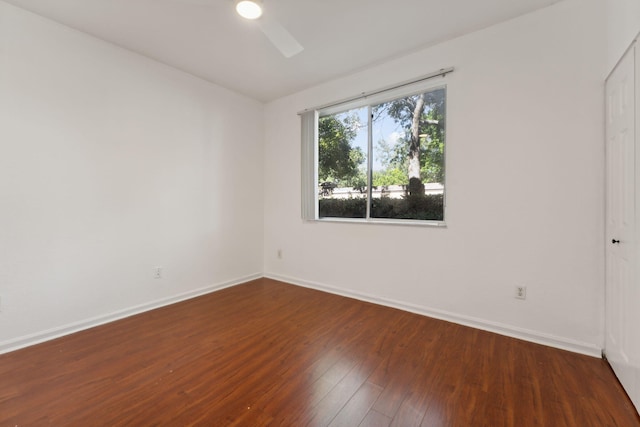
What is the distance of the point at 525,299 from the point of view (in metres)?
2.19

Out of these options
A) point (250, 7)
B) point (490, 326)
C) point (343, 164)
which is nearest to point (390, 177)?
point (343, 164)

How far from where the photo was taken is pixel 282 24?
226 cm

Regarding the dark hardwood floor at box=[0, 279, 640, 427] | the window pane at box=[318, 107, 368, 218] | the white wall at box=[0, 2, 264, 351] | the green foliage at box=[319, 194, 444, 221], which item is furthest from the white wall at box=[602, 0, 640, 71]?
the white wall at box=[0, 2, 264, 351]

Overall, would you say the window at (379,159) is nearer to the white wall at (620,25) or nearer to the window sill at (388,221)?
the window sill at (388,221)

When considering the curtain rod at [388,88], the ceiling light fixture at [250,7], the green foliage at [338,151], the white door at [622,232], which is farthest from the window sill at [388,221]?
the ceiling light fixture at [250,7]

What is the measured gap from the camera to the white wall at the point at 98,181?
2.07 m

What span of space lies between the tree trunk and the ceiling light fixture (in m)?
1.76

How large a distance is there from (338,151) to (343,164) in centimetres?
20

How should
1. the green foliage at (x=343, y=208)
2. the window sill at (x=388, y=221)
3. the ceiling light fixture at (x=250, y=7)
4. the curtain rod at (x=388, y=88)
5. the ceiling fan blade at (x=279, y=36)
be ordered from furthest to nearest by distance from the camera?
the green foliage at (x=343, y=208), the window sill at (x=388, y=221), the curtain rod at (x=388, y=88), the ceiling fan blade at (x=279, y=36), the ceiling light fixture at (x=250, y=7)

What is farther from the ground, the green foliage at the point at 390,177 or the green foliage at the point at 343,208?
the green foliage at the point at 390,177

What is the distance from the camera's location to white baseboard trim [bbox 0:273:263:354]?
2.05 meters

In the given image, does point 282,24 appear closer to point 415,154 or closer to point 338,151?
point 338,151

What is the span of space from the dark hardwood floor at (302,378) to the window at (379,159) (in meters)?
1.23

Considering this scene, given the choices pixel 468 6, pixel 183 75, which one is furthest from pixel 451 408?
pixel 183 75
